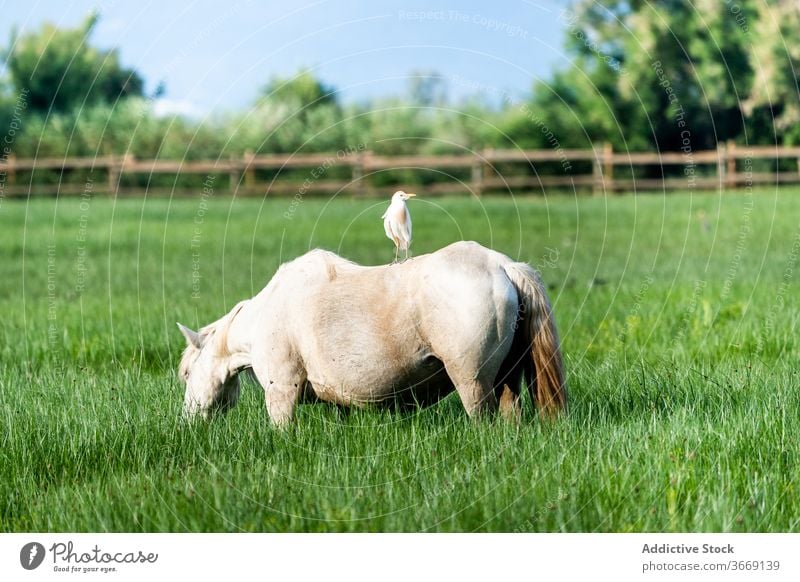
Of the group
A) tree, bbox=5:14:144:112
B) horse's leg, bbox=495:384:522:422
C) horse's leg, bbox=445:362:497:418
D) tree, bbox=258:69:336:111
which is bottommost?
horse's leg, bbox=495:384:522:422

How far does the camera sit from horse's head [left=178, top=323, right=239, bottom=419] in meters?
6.47

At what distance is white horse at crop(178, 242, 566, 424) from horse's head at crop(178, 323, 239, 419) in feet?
0.63

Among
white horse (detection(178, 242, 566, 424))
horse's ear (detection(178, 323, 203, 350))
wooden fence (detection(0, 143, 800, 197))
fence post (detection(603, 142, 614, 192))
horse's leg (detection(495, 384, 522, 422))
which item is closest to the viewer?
white horse (detection(178, 242, 566, 424))

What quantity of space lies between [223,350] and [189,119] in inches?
1389

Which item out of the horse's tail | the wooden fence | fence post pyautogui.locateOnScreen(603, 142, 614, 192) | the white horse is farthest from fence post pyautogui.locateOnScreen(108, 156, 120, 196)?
the horse's tail

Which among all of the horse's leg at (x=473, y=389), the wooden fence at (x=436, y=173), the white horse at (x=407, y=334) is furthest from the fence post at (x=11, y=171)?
the horse's leg at (x=473, y=389)

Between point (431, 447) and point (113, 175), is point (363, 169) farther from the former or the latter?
point (431, 447)

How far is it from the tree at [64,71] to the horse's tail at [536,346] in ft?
105

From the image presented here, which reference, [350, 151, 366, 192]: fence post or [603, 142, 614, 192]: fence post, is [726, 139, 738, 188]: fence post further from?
[350, 151, 366, 192]: fence post

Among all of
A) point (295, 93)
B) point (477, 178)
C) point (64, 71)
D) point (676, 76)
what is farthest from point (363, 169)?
point (676, 76)

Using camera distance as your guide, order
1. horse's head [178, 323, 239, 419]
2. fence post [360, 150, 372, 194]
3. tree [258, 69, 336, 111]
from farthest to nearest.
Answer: fence post [360, 150, 372, 194]
tree [258, 69, 336, 111]
horse's head [178, 323, 239, 419]

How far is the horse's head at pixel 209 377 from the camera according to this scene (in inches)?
255
